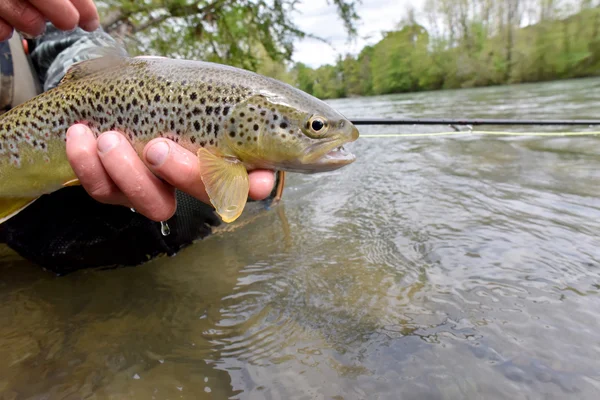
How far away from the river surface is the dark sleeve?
1.52m

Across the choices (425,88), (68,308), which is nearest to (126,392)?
(68,308)

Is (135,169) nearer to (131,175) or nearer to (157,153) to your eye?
(131,175)

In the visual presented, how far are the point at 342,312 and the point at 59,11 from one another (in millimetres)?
2155

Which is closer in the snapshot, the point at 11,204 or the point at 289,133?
the point at 289,133

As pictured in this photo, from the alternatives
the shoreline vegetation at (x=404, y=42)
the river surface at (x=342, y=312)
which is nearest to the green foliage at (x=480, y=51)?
the shoreline vegetation at (x=404, y=42)

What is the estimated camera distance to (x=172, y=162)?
1.54 meters

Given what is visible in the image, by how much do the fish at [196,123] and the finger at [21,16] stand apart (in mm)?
285

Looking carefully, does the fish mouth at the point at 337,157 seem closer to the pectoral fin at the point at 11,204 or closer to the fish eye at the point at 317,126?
the fish eye at the point at 317,126

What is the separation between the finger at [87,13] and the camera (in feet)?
5.80

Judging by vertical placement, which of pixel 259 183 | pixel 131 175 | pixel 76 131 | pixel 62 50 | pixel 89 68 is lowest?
pixel 259 183

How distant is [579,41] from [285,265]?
40.1 meters

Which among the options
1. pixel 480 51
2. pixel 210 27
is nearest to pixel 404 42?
pixel 480 51

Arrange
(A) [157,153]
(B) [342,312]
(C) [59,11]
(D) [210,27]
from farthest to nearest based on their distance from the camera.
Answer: (D) [210,27] → (B) [342,312] → (C) [59,11] → (A) [157,153]

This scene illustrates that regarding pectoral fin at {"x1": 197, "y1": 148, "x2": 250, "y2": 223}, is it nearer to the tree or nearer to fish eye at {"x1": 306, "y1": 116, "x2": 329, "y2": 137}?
fish eye at {"x1": 306, "y1": 116, "x2": 329, "y2": 137}
